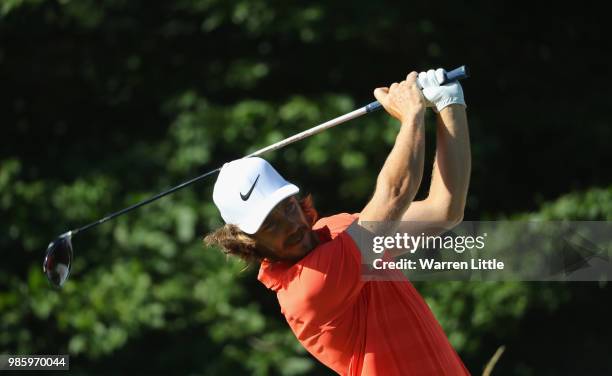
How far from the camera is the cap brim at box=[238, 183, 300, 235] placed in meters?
3.01

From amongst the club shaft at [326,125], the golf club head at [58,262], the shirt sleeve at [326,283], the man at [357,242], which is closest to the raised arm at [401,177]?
the man at [357,242]

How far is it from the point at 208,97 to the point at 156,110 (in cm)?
53

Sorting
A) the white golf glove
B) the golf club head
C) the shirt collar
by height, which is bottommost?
the shirt collar

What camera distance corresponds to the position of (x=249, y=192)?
10.0 ft

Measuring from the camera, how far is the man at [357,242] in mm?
2953

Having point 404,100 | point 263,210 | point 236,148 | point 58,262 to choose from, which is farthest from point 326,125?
point 236,148

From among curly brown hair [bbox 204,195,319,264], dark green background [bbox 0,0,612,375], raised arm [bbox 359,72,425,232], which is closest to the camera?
raised arm [bbox 359,72,425,232]

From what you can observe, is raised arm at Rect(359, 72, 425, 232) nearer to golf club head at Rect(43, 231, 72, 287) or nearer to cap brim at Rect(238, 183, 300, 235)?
cap brim at Rect(238, 183, 300, 235)

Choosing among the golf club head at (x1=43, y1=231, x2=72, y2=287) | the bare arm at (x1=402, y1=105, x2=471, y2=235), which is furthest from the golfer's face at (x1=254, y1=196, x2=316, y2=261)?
the golf club head at (x1=43, y1=231, x2=72, y2=287)

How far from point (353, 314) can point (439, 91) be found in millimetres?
710

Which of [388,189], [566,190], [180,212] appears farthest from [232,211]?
[566,190]

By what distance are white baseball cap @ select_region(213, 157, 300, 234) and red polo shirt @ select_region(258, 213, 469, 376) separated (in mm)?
171

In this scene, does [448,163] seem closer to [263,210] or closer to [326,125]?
[326,125]

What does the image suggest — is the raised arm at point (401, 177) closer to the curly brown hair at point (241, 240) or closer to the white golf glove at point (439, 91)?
the white golf glove at point (439, 91)
